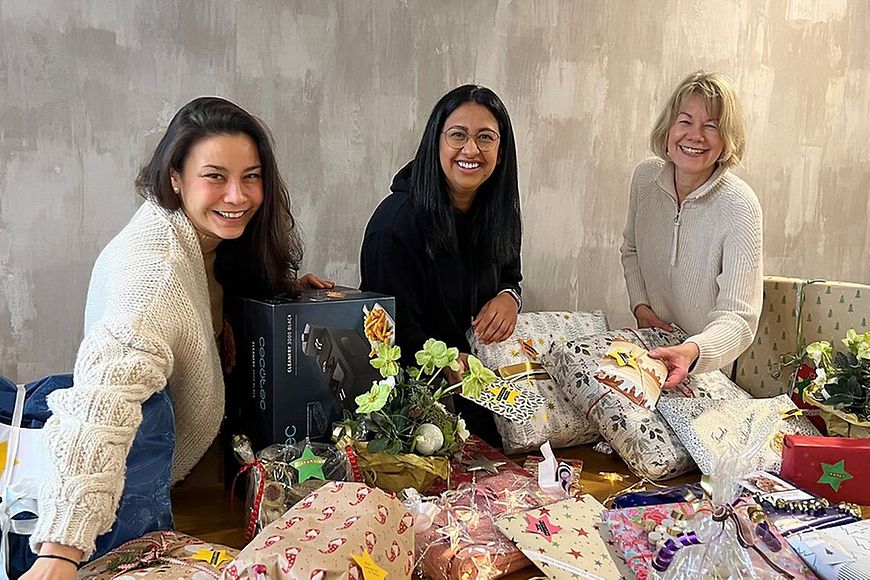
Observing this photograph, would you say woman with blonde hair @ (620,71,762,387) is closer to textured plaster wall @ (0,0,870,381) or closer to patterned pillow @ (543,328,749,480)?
patterned pillow @ (543,328,749,480)

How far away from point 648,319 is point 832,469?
2.01 ft

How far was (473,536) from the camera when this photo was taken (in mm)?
1314

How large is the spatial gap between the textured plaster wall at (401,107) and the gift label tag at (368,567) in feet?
3.72

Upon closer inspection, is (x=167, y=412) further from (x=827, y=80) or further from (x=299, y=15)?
Answer: (x=827, y=80)

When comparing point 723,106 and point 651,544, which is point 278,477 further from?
point 723,106

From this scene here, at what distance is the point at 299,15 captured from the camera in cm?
197

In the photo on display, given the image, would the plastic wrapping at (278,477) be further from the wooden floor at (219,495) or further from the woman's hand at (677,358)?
the woman's hand at (677,358)

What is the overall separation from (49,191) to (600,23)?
1651 millimetres

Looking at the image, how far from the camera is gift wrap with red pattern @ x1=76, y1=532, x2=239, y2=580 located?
1.08 meters

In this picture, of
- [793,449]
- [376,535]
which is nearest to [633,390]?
[793,449]

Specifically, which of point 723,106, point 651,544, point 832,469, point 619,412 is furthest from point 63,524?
point 723,106

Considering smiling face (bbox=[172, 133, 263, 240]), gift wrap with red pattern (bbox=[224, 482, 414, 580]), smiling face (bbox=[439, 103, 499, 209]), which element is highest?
smiling face (bbox=[439, 103, 499, 209])

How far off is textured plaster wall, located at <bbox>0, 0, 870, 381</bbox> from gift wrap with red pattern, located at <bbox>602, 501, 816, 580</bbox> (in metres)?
1.11

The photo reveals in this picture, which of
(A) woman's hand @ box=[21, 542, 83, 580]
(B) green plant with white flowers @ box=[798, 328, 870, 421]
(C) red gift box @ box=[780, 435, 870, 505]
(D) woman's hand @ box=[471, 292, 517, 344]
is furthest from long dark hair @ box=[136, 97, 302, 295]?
(B) green plant with white flowers @ box=[798, 328, 870, 421]
